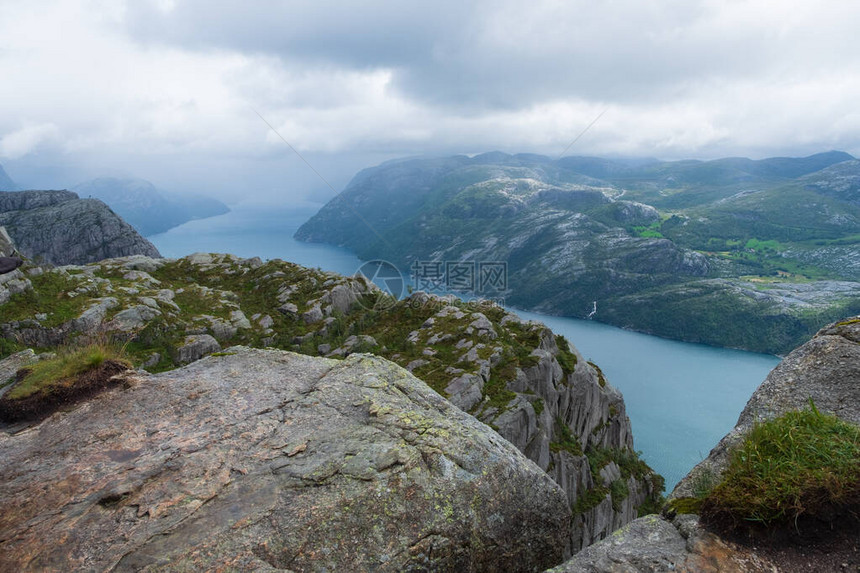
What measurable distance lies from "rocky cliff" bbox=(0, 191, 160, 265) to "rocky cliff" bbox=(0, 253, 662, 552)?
3717 inches

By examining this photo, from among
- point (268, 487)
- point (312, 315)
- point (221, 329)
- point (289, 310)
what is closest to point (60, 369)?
point (268, 487)

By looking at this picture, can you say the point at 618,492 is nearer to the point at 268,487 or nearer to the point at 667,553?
the point at 667,553

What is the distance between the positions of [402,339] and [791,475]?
26.7 meters

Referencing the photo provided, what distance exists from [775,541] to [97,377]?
13.4 metres

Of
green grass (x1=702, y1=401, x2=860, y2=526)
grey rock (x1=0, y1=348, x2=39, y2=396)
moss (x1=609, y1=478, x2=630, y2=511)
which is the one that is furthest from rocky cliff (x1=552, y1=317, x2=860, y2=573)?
moss (x1=609, y1=478, x2=630, y2=511)

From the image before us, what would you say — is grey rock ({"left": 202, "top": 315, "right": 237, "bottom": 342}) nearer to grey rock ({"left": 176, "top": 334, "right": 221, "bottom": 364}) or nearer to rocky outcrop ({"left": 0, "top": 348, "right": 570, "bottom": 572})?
grey rock ({"left": 176, "top": 334, "right": 221, "bottom": 364})

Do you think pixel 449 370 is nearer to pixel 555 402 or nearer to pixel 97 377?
pixel 555 402

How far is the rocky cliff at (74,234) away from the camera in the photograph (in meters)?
114

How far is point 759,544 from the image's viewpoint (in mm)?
5504

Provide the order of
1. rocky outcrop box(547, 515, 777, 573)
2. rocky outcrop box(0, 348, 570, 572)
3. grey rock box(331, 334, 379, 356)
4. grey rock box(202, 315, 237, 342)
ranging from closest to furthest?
rocky outcrop box(547, 515, 777, 573) < rocky outcrop box(0, 348, 570, 572) < grey rock box(331, 334, 379, 356) < grey rock box(202, 315, 237, 342)

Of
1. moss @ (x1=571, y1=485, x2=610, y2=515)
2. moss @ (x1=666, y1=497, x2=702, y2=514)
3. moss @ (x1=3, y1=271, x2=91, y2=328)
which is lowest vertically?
moss @ (x1=571, y1=485, x2=610, y2=515)

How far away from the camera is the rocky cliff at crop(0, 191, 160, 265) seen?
113812 millimetres

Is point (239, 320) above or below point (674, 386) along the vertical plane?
above

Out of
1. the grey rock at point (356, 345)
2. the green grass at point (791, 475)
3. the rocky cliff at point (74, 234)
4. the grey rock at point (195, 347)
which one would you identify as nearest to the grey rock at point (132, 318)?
the grey rock at point (195, 347)
